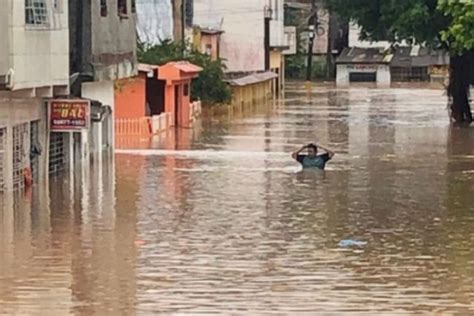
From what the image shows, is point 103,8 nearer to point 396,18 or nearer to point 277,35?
point 396,18

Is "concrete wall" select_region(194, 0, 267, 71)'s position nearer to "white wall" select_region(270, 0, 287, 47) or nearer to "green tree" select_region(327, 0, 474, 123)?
"white wall" select_region(270, 0, 287, 47)

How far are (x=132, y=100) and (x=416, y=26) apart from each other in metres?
12.1

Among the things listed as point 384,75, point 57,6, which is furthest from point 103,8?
point 384,75

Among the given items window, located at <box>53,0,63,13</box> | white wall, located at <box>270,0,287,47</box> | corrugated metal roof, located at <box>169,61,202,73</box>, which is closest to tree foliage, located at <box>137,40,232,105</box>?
corrugated metal roof, located at <box>169,61,202,73</box>

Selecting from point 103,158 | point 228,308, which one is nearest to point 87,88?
point 103,158

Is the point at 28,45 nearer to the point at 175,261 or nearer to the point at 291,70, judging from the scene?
the point at 175,261

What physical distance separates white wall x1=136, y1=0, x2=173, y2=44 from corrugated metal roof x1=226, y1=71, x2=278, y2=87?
5.06m

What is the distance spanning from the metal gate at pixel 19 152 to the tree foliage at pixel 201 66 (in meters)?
30.1

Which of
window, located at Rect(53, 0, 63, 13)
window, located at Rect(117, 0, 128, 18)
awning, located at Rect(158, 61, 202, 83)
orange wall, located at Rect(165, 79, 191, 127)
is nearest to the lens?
window, located at Rect(53, 0, 63, 13)

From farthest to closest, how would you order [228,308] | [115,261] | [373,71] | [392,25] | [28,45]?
[373,71] < [392,25] < [28,45] < [115,261] < [228,308]

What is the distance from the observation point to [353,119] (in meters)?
64.9

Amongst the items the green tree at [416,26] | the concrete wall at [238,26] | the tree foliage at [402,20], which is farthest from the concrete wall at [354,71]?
the green tree at [416,26]

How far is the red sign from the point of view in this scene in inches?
1336

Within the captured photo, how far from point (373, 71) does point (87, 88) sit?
8238 centimetres
